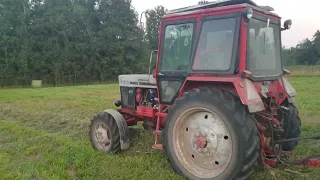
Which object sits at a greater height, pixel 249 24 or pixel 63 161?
pixel 249 24

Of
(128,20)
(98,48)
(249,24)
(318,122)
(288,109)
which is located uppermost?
(128,20)

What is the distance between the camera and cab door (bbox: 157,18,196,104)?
4.80 metres

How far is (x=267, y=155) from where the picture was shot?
4660mm

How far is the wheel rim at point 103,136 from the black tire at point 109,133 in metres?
0.02

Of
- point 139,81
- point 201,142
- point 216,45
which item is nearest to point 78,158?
point 139,81

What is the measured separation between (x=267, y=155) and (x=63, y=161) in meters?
3.05

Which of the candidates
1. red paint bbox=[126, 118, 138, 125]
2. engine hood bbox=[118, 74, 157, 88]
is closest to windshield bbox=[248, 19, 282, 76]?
engine hood bbox=[118, 74, 157, 88]

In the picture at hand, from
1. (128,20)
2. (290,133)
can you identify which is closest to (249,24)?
(290,133)

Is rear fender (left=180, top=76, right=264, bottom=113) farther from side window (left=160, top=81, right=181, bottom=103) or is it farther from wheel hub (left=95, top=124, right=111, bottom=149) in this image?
wheel hub (left=95, top=124, right=111, bottom=149)

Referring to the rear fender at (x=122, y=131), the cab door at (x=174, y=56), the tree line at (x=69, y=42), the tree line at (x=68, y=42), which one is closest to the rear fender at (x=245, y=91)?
the cab door at (x=174, y=56)

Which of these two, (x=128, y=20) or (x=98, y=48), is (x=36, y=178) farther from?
(x=128, y=20)

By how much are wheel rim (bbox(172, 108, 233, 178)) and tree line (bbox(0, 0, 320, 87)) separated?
29187 mm

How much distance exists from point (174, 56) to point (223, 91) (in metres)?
1.13

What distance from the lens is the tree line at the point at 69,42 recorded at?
36.3 m
